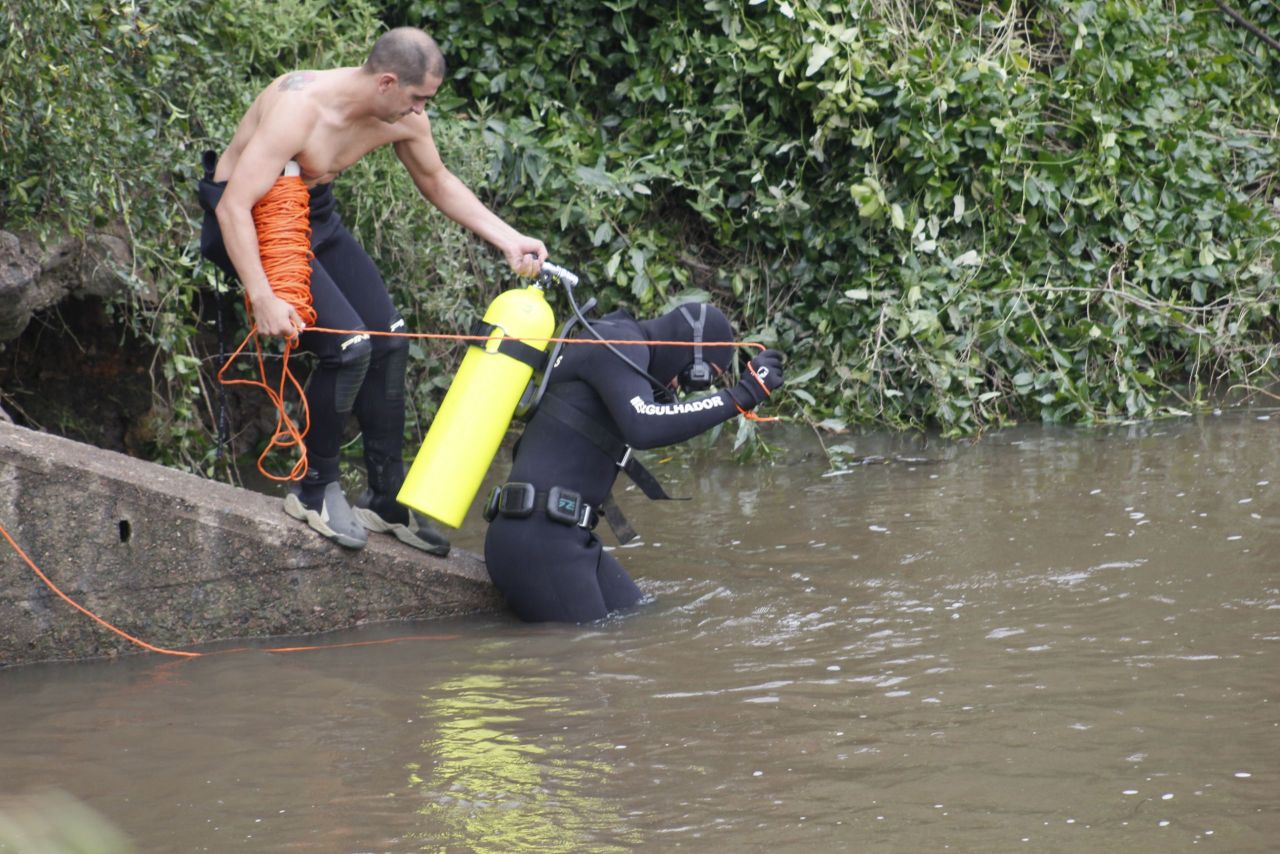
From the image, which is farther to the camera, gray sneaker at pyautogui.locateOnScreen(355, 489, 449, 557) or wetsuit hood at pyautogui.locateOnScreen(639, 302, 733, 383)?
gray sneaker at pyautogui.locateOnScreen(355, 489, 449, 557)

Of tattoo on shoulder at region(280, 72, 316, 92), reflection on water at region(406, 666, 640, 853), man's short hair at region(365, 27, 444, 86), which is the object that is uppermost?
man's short hair at region(365, 27, 444, 86)

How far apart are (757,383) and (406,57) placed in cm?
154

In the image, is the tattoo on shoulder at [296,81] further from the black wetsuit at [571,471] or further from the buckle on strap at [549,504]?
the buckle on strap at [549,504]

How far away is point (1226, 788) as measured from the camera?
10.5ft

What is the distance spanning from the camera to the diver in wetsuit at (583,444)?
4.81 metres

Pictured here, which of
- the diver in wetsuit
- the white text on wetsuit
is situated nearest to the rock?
the diver in wetsuit

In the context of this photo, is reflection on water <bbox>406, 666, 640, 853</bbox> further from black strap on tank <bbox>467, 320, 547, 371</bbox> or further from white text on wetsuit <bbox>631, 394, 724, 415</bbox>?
black strap on tank <bbox>467, 320, 547, 371</bbox>

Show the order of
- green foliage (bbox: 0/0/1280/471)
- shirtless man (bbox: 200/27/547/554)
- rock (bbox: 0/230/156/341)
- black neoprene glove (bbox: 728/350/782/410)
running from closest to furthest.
Result: shirtless man (bbox: 200/27/547/554) → black neoprene glove (bbox: 728/350/782/410) → rock (bbox: 0/230/156/341) → green foliage (bbox: 0/0/1280/471)

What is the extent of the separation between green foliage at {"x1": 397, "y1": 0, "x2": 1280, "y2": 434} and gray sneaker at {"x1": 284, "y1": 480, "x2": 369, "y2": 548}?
332cm

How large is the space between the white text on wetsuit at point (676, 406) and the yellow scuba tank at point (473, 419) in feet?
1.50

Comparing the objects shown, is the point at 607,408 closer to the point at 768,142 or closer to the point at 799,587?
the point at 799,587

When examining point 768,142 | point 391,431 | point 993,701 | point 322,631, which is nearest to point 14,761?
point 322,631

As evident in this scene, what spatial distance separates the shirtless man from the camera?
15.4 ft

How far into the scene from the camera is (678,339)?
4.95 metres
